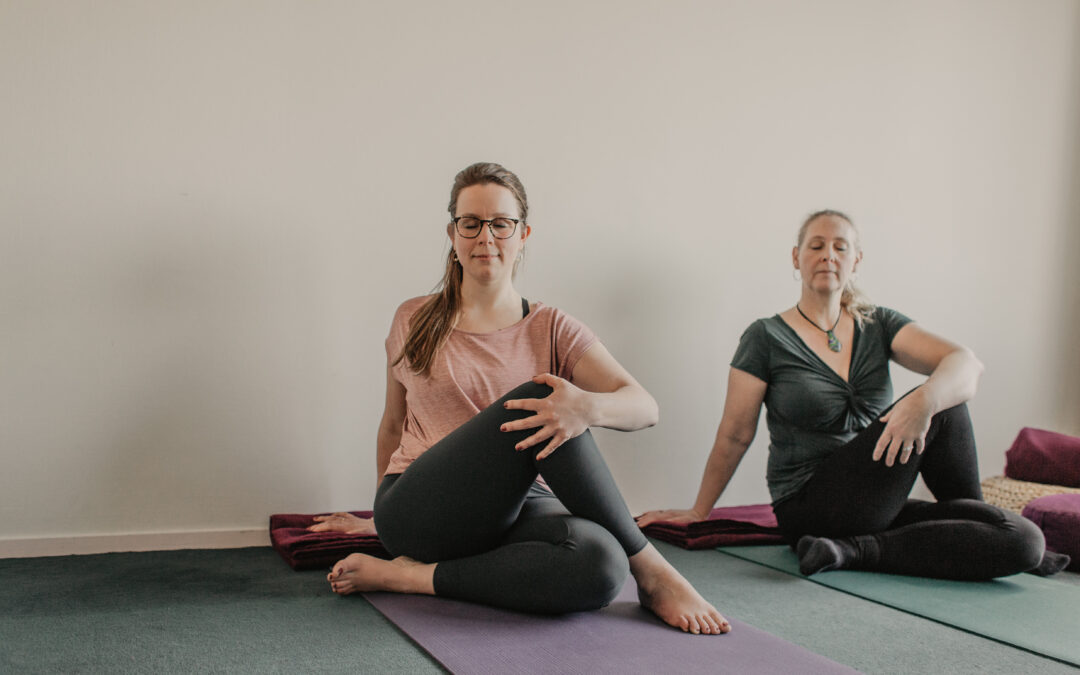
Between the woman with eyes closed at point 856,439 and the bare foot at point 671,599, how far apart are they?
60 cm

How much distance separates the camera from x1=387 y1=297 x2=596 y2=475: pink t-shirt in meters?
2.03

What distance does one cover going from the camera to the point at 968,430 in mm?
2375

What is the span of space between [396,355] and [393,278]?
713 millimetres

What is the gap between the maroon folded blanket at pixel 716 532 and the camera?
2678mm

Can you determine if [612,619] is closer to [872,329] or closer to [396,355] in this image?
[396,355]

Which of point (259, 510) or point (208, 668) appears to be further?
point (259, 510)

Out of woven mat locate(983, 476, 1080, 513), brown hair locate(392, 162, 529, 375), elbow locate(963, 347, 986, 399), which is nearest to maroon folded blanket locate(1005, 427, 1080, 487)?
woven mat locate(983, 476, 1080, 513)

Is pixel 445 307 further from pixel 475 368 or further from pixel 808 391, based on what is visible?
pixel 808 391

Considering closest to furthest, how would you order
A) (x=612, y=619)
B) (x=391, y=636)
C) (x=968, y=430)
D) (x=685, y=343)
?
(x=391, y=636) < (x=612, y=619) < (x=968, y=430) < (x=685, y=343)

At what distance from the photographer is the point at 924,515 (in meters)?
2.42

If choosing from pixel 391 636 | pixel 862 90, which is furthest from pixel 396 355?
pixel 862 90

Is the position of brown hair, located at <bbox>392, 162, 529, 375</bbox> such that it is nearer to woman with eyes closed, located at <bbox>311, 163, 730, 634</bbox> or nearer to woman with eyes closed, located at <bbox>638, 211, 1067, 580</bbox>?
woman with eyes closed, located at <bbox>311, 163, 730, 634</bbox>

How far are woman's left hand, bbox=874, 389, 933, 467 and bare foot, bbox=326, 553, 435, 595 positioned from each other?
3.91 feet

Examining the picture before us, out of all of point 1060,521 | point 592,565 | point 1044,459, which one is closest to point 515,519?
point 592,565
